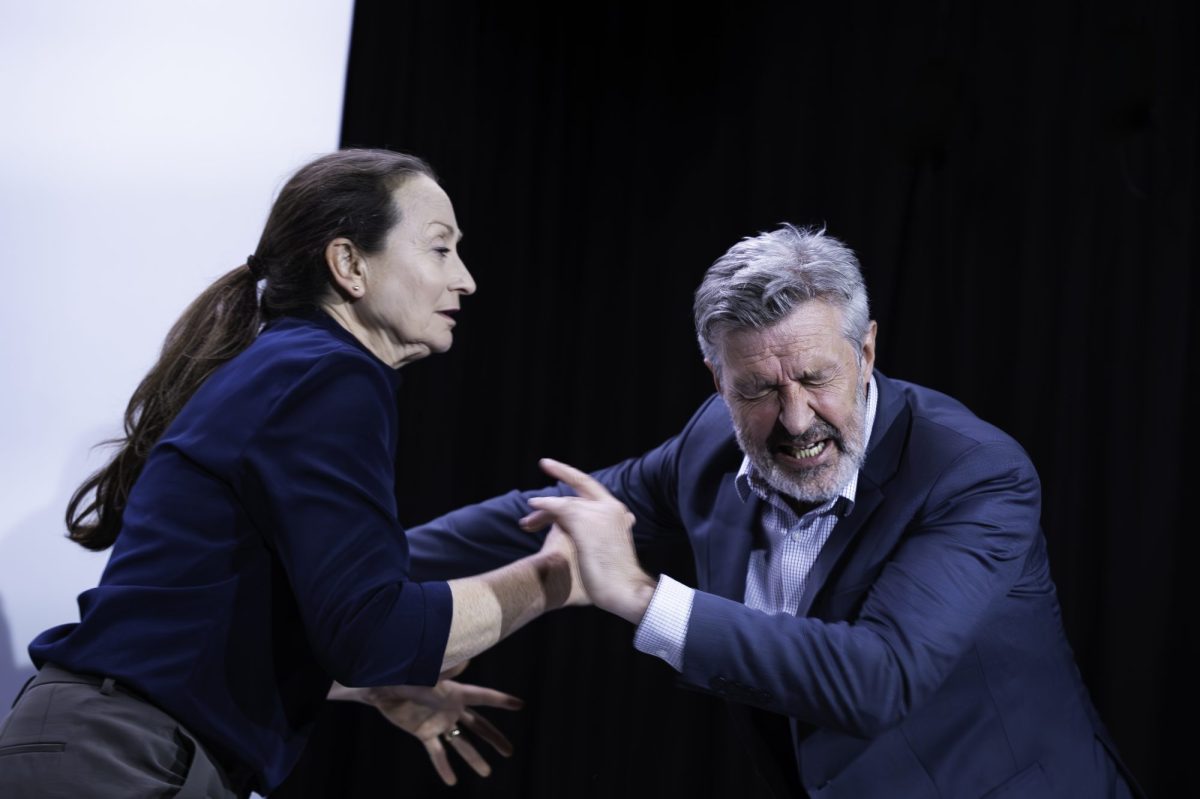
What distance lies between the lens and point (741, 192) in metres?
3.63

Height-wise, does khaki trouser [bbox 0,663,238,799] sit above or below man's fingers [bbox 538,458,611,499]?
below

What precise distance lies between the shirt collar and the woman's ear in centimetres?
77

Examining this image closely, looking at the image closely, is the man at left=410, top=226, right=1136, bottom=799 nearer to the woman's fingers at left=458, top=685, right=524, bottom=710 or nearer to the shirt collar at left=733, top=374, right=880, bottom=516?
the shirt collar at left=733, top=374, right=880, bottom=516

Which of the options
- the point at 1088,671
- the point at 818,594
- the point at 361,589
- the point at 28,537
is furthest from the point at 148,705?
the point at 1088,671

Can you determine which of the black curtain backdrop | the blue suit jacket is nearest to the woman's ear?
the blue suit jacket

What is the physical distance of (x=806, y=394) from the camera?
1.89 meters

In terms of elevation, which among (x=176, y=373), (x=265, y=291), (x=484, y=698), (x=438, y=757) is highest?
(x=265, y=291)

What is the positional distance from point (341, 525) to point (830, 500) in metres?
0.89

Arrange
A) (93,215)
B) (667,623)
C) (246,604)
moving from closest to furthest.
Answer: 1. (246,604)
2. (667,623)
3. (93,215)

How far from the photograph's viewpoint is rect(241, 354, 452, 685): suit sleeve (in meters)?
1.42

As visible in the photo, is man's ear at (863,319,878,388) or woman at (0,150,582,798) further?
man's ear at (863,319,878,388)

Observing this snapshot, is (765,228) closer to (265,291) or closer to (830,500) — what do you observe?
(830,500)

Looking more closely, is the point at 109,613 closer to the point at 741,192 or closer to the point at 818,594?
the point at 818,594

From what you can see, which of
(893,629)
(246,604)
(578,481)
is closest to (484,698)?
(578,481)
